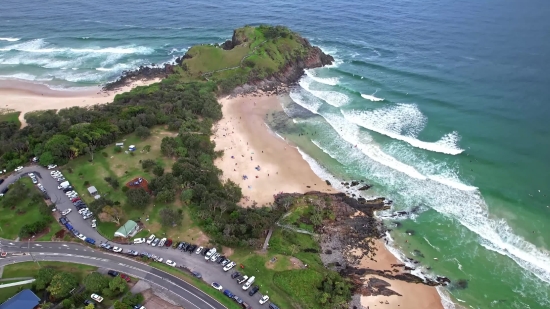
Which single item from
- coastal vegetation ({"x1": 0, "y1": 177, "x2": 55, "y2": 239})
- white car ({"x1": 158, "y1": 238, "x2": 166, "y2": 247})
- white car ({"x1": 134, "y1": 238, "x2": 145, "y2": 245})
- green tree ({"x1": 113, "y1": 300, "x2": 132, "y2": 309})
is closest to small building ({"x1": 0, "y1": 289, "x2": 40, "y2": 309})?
green tree ({"x1": 113, "y1": 300, "x2": 132, "y2": 309})

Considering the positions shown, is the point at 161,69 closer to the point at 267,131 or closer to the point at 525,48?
the point at 267,131

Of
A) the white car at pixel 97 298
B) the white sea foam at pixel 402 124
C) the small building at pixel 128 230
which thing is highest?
the white sea foam at pixel 402 124

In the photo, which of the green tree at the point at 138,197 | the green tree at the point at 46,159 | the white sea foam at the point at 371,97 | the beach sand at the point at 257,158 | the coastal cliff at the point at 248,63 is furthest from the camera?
the coastal cliff at the point at 248,63

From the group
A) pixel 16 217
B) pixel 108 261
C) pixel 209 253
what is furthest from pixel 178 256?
pixel 16 217

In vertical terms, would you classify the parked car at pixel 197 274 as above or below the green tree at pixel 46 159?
below

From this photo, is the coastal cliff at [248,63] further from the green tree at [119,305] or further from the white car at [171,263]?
the green tree at [119,305]

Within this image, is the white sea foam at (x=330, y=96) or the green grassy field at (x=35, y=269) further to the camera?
the white sea foam at (x=330, y=96)

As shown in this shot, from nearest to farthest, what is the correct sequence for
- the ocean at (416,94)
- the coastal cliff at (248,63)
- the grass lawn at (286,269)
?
the grass lawn at (286,269), the ocean at (416,94), the coastal cliff at (248,63)

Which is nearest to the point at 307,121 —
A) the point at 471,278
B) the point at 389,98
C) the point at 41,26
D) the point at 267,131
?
the point at 267,131

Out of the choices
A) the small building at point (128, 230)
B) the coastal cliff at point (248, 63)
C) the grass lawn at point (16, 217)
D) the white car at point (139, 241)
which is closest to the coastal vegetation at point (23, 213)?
the grass lawn at point (16, 217)
